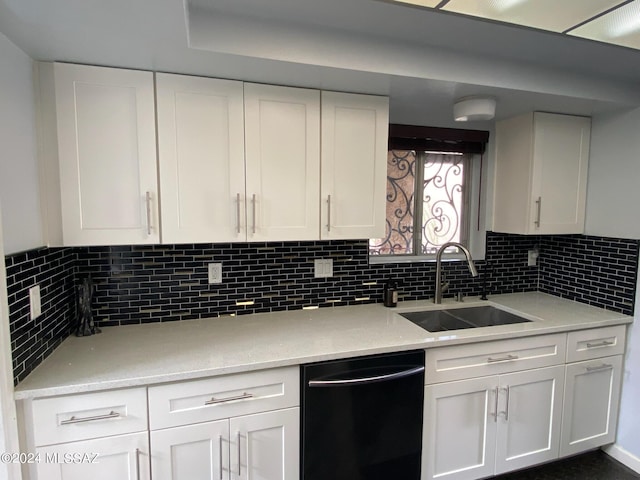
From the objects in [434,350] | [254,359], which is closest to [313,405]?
[254,359]

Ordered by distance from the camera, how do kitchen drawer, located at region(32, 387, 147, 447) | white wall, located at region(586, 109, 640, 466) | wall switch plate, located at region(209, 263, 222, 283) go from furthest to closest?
white wall, located at region(586, 109, 640, 466) < wall switch plate, located at region(209, 263, 222, 283) < kitchen drawer, located at region(32, 387, 147, 447)

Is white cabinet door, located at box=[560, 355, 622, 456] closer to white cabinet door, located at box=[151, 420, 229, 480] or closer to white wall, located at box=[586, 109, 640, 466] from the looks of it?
white wall, located at box=[586, 109, 640, 466]

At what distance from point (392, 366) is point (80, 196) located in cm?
155

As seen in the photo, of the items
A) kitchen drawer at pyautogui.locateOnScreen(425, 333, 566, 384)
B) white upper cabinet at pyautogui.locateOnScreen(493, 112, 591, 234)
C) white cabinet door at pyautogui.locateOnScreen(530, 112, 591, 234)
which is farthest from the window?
kitchen drawer at pyautogui.locateOnScreen(425, 333, 566, 384)

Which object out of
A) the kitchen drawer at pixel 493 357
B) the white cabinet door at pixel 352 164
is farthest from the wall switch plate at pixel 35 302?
the kitchen drawer at pixel 493 357

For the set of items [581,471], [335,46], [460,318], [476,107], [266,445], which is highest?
[335,46]

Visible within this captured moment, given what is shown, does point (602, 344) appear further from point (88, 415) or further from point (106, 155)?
point (106, 155)

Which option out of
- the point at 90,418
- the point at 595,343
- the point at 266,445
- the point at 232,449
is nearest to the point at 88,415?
the point at 90,418

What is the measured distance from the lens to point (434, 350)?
171 centimetres

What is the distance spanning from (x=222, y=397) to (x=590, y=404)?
2.14 m

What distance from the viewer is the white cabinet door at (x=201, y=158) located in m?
1.56

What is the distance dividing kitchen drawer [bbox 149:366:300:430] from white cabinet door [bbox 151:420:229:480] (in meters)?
0.04

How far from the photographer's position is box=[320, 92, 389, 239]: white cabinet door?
70.7 inches

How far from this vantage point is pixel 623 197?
2.14m
